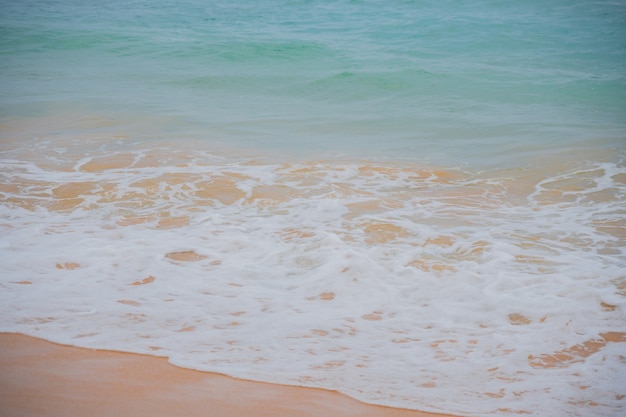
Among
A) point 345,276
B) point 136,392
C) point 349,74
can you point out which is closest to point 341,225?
point 345,276

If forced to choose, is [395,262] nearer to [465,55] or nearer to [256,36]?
[465,55]

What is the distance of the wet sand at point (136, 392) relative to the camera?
7.53 feet

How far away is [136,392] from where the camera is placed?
2.41m

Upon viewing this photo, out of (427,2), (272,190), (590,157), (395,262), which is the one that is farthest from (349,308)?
(427,2)

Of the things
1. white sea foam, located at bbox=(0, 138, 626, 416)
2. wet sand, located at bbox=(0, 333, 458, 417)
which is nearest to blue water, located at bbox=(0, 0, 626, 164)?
white sea foam, located at bbox=(0, 138, 626, 416)

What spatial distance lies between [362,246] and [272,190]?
1.52 meters

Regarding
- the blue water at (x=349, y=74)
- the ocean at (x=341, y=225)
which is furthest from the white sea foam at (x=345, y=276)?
the blue water at (x=349, y=74)

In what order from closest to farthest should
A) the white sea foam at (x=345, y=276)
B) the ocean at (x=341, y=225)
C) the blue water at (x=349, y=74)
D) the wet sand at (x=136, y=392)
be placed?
1. the wet sand at (x=136, y=392)
2. the white sea foam at (x=345, y=276)
3. the ocean at (x=341, y=225)
4. the blue water at (x=349, y=74)

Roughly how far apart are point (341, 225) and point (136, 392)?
2.38 m

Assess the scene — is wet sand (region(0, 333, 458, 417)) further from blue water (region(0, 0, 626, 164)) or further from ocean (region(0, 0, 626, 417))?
blue water (region(0, 0, 626, 164))

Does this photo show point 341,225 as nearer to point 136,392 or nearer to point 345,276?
point 345,276

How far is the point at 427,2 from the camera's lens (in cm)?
1886

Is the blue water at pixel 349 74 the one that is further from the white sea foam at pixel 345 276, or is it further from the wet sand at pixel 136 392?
the wet sand at pixel 136 392

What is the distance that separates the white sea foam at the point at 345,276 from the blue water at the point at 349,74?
1538mm
